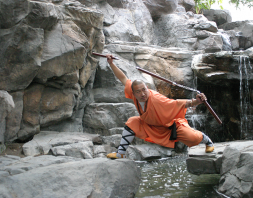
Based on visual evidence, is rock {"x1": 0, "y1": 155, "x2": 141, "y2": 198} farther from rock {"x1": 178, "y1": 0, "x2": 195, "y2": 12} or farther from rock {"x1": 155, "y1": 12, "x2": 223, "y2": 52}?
rock {"x1": 178, "y1": 0, "x2": 195, "y2": 12}

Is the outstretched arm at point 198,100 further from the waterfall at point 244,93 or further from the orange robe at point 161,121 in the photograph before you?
the waterfall at point 244,93

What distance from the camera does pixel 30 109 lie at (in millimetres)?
5750

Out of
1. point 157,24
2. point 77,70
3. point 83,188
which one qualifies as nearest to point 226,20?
point 157,24

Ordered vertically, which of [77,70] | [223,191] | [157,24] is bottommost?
[223,191]

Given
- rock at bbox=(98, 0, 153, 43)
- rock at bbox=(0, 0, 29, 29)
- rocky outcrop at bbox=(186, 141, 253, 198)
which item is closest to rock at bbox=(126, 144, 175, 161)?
rocky outcrop at bbox=(186, 141, 253, 198)

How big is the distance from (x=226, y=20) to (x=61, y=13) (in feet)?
39.4

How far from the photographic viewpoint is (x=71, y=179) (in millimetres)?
2691

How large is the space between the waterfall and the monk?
467cm

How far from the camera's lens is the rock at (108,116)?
690 cm

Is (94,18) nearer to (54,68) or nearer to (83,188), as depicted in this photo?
(54,68)

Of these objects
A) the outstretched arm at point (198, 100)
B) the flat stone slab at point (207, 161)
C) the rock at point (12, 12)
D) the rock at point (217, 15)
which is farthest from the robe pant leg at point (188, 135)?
the rock at point (217, 15)

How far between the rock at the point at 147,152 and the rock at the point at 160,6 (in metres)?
8.91

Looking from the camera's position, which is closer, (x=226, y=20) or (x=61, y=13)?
(x=61, y=13)

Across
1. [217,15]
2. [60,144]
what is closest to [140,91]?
[60,144]
